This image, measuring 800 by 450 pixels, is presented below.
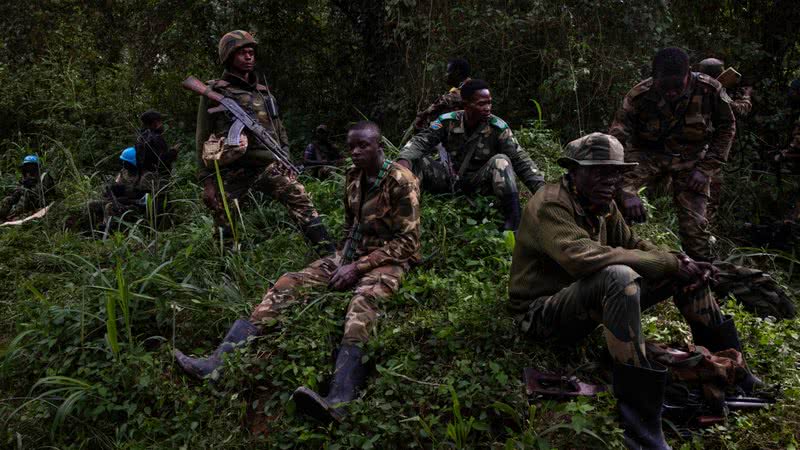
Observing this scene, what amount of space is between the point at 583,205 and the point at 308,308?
5.83 feet

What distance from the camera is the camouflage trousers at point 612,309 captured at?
10.7 feet

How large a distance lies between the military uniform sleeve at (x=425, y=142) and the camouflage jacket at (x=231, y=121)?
3.57 feet

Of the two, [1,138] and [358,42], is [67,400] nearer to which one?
[358,42]

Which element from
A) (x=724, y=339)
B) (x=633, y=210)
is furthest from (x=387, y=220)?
(x=724, y=339)

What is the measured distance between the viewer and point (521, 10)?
848cm

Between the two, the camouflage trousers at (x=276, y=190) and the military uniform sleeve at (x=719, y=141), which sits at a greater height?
the military uniform sleeve at (x=719, y=141)

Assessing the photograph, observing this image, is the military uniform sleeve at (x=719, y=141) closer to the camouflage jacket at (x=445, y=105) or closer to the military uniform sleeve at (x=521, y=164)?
the military uniform sleeve at (x=521, y=164)

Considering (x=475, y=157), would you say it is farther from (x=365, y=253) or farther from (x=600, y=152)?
(x=600, y=152)

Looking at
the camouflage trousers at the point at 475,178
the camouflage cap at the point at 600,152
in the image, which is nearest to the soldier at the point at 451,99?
the camouflage trousers at the point at 475,178

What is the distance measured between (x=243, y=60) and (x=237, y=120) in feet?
1.66

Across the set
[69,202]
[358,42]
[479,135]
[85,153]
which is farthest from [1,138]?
[479,135]

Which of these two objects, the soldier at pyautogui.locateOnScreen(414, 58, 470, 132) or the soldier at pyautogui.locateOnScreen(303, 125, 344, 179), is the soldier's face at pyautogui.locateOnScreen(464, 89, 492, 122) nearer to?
the soldier at pyautogui.locateOnScreen(414, 58, 470, 132)

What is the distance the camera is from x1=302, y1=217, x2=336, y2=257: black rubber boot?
551 centimetres

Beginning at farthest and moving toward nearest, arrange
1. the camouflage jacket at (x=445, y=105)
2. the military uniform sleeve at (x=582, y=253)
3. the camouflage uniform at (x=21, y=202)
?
the camouflage uniform at (x=21, y=202), the camouflage jacket at (x=445, y=105), the military uniform sleeve at (x=582, y=253)
